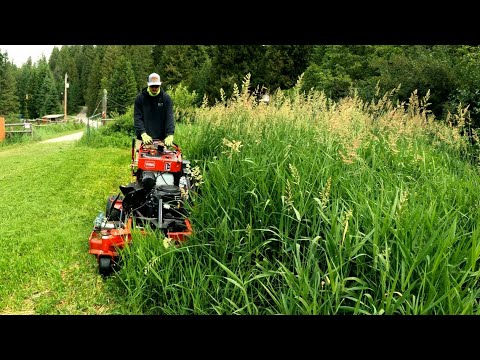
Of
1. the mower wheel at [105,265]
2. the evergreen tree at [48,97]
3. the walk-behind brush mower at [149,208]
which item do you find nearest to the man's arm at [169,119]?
the walk-behind brush mower at [149,208]

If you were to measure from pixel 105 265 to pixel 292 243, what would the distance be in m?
1.75

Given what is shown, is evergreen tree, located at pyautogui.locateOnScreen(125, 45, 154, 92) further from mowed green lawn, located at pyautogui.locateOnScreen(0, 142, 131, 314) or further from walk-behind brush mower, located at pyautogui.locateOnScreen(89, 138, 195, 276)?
walk-behind brush mower, located at pyautogui.locateOnScreen(89, 138, 195, 276)

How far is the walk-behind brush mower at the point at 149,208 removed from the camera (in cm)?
378

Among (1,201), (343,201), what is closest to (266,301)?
(343,201)

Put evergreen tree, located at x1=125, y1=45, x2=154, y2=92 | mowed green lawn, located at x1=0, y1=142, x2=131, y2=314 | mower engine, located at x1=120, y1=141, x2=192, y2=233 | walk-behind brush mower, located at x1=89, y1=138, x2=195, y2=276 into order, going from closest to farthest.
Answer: mowed green lawn, located at x1=0, y1=142, x2=131, y2=314
walk-behind brush mower, located at x1=89, y1=138, x2=195, y2=276
mower engine, located at x1=120, y1=141, x2=192, y2=233
evergreen tree, located at x1=125, y1=45, x2=154, y2=92

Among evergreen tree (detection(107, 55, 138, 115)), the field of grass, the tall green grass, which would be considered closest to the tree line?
evergreen tree (detection(107, 55, 138, 115))

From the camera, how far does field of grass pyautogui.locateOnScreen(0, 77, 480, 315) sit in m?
2.70

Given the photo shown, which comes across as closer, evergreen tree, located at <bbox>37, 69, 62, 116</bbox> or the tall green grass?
the tall green grass

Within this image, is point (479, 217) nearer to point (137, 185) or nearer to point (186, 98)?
point (137, 185)

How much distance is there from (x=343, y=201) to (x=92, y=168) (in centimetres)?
707

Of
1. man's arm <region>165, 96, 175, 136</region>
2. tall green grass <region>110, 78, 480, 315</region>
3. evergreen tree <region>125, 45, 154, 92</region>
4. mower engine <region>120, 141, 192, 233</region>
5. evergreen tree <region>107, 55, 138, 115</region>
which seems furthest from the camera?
evergreen tree <region>125, 45, 154, 92</region>

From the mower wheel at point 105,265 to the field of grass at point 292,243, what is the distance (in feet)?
0.27

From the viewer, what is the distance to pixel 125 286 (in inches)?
136

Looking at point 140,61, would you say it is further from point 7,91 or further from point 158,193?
point 158,193
